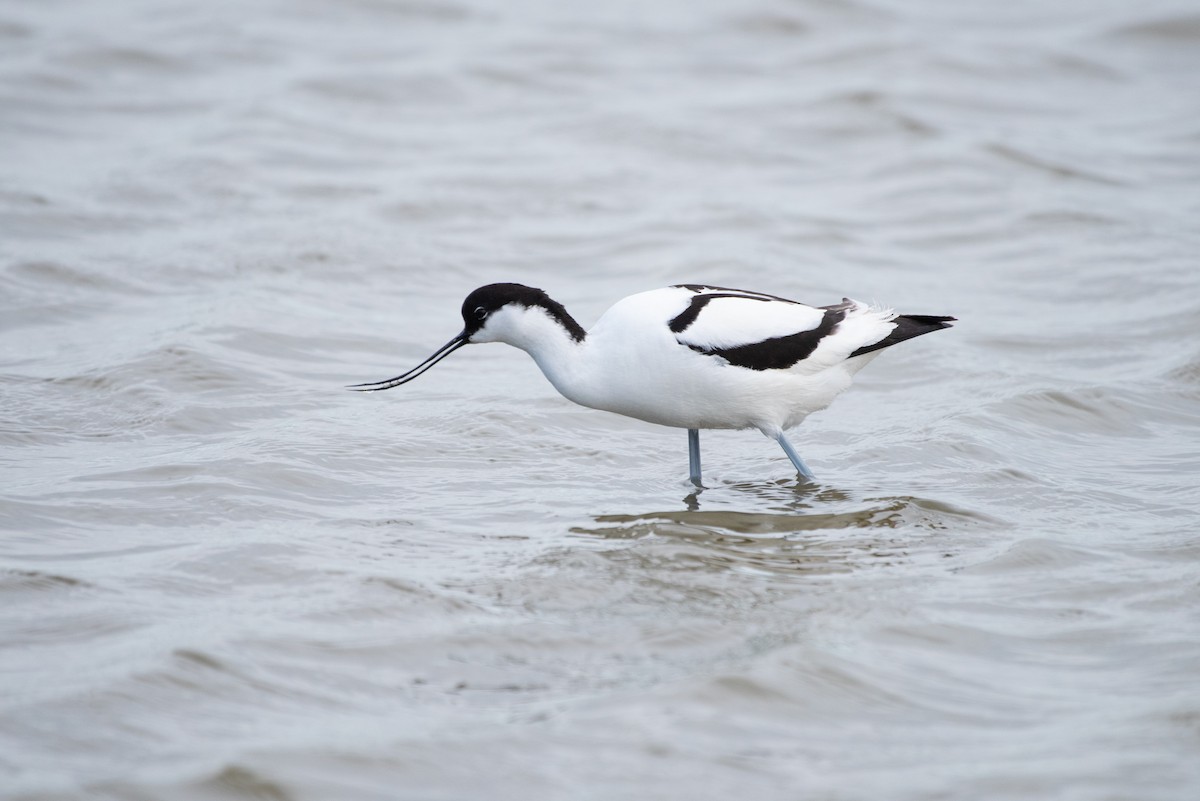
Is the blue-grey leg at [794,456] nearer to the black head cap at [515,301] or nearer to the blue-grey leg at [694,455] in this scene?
the blue-grey leg at [694,455]

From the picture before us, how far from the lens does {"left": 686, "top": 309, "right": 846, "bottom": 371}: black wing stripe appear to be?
22.4 feet

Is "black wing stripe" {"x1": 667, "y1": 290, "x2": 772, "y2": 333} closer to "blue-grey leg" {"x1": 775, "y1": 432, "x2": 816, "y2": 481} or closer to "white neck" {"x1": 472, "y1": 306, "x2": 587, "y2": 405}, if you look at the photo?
"white neck" {"x1": 472, "y1": 306, "x2": 587, "y2": 405}

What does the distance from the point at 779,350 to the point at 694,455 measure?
71 cm

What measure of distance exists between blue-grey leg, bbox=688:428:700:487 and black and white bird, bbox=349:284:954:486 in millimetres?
20

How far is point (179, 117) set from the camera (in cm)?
1384

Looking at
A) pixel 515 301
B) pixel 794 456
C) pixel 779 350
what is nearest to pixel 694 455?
pixel 794 456

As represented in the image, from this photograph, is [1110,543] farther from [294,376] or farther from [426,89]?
[426,89]

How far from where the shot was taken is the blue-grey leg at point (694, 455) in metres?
7.27

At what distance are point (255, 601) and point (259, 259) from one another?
558 centimetres

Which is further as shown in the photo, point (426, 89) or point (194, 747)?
point (426, 89)

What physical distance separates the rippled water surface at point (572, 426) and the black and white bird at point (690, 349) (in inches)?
19.1

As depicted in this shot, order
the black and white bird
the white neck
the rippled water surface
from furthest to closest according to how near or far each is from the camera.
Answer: the white neck
the black and white bird
the rippled water surface

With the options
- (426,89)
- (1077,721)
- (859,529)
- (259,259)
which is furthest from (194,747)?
(426,89)

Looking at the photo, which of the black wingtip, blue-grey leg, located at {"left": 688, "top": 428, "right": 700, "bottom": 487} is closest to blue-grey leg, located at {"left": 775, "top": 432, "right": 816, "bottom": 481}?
blue-grey leg, located at {"left": 688, "top": 428, "right": 700, "bottom": 487}
